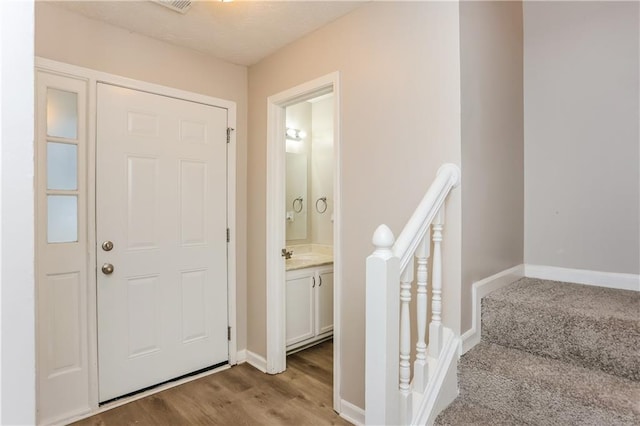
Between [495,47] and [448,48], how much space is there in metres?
0.46

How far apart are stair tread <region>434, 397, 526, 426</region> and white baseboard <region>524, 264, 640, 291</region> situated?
1.11 meters

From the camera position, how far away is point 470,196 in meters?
1.67

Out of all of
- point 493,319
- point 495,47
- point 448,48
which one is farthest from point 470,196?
point 495,47

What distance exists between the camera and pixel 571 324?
147 cm

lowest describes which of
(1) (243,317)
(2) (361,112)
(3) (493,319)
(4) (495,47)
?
(1) (243,317)

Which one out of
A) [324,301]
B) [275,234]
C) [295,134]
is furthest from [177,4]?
[324,301]

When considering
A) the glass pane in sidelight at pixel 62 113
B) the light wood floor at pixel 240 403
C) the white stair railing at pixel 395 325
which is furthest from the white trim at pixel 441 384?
the glass pane in sidelight at pixel 62 113

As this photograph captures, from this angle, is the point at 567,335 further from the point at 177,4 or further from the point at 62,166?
the point at 62,166

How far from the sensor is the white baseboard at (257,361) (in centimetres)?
275

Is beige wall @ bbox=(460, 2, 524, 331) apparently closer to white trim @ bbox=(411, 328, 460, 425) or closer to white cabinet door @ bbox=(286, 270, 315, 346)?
white trim @ bbox=(411, 328, 460, 425)

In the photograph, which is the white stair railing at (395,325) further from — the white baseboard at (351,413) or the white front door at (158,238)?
the white front door at (158,238)

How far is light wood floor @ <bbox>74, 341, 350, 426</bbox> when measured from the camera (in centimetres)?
212

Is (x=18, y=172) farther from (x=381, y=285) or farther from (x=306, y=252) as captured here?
(x=306, y=252)

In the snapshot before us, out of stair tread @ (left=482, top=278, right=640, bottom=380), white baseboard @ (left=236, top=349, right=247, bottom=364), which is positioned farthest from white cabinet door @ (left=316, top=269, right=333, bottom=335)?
stair tread @ (left=482, top=278, right=640, bottom=380)
